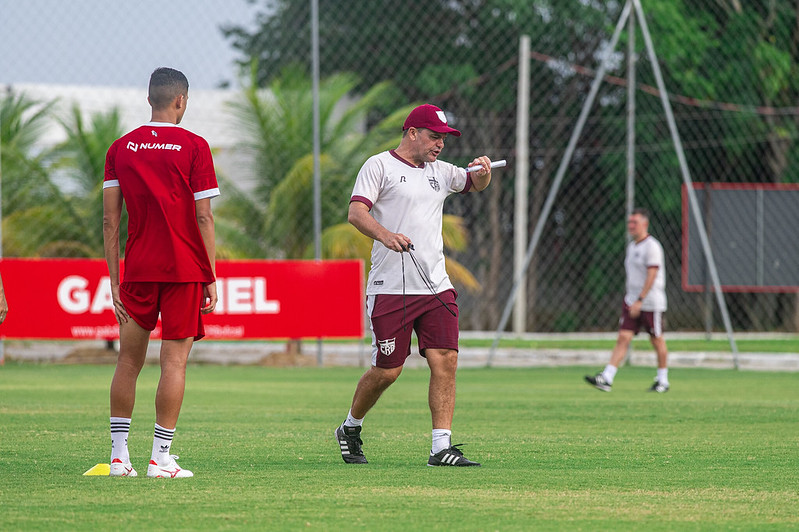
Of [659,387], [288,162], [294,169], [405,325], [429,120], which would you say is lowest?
[659,387]

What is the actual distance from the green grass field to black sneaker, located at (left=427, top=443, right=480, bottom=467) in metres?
0.12

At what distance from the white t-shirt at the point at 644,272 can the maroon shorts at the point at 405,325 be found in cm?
756

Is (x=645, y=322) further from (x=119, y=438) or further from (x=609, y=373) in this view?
(x=119, y=438)

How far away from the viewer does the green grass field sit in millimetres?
5082

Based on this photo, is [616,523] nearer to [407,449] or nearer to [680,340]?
[407,449]

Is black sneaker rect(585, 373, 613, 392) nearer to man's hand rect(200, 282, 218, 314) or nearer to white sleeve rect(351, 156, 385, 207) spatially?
white sleeve rect(351, 156, 385, 207)

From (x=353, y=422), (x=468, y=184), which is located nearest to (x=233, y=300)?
(x=468, y=184)

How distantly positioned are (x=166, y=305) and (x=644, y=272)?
916 cm

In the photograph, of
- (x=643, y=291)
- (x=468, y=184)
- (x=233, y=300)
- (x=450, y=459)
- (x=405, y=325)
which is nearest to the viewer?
(x=450, y=459)

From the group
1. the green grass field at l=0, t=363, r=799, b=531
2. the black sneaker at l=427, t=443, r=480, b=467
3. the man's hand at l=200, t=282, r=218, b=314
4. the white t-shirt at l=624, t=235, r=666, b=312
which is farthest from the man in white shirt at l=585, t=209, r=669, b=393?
the man's hand at l=200, t=282, r=218, b=314

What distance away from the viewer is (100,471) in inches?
249

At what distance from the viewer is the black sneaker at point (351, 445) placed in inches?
279

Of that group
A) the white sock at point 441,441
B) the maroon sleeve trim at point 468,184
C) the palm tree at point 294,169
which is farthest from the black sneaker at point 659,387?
the palm tree at point 294,169

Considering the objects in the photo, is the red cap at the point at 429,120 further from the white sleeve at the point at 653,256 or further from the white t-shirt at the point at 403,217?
the white sleeve at the point at 653,256
